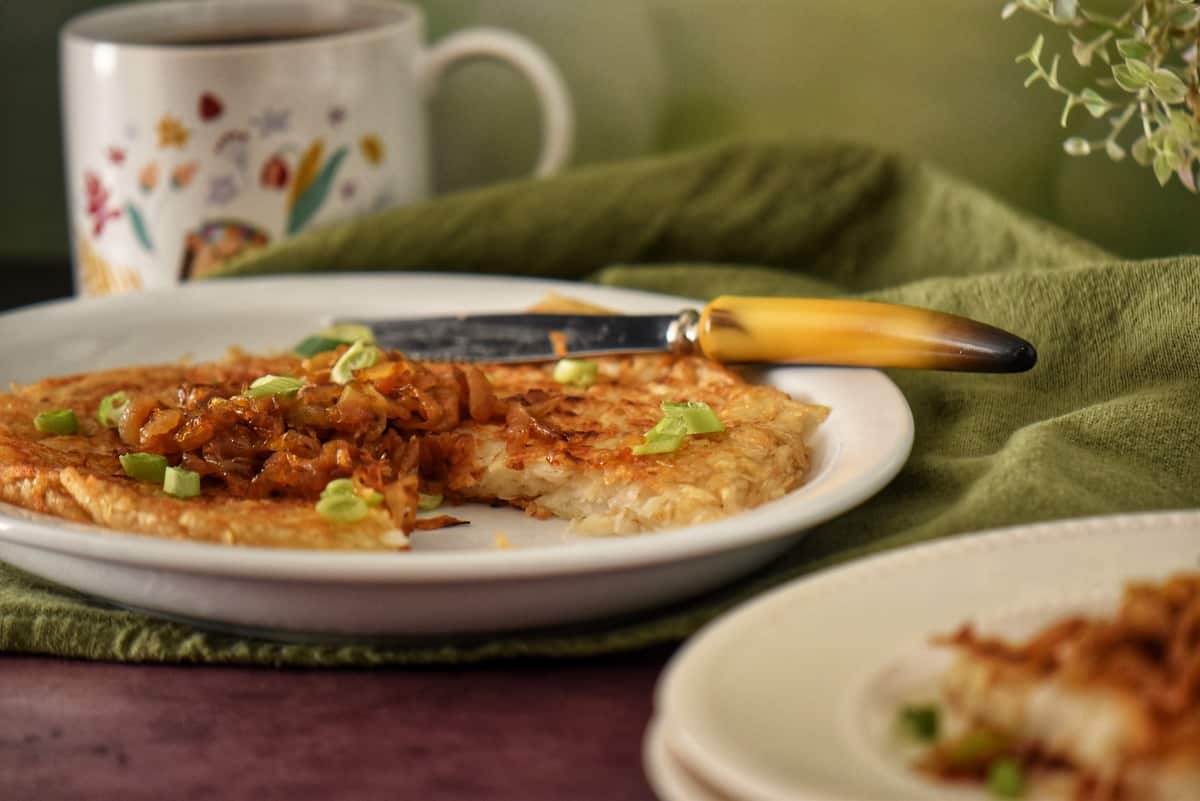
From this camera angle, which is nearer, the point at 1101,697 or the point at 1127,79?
the point at 1101,697

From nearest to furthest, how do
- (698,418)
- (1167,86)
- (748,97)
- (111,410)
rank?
(1167,86) → (698,418) → (111,410) → (748,97)

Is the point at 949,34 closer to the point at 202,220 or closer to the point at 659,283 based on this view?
the point at 659,283

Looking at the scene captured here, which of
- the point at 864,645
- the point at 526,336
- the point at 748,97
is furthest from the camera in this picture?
A: the point at 748,97

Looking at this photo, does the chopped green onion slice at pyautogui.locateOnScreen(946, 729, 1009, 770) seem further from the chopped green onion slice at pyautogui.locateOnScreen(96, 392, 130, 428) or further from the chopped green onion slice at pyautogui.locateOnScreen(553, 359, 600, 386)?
the chopped green onion slice at pyautogui.locateOnScreen(96, 392, 130, 428)

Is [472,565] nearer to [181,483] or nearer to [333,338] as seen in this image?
[181,483]

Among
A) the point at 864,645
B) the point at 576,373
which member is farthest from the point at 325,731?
the point at 576,373

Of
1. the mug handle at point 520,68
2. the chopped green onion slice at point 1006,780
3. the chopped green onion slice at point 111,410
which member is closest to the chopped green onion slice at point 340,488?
the chopped green onion slice at point 111,410

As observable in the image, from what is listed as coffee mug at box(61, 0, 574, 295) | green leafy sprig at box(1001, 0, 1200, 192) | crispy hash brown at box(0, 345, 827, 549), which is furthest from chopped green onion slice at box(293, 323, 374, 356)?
green leafy sprig at box(1001, 0, 1200, 192)

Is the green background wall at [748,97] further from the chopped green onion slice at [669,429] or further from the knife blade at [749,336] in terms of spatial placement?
the chopped green onion slice at [669,429]
